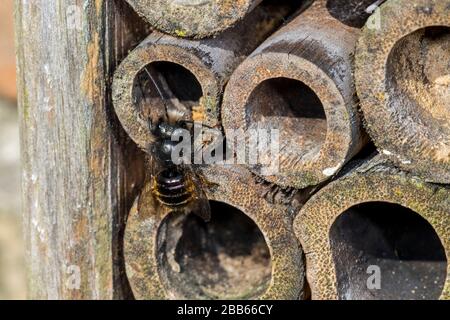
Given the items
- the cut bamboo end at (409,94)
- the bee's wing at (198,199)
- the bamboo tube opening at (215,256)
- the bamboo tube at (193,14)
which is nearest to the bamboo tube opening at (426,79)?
the cut bamboo end at (409,94)

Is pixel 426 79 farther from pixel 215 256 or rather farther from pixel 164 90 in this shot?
pixel 215 256

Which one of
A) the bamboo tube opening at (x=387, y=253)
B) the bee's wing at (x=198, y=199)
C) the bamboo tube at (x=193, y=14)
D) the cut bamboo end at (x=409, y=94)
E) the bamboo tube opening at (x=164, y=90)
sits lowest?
the bamboo tube opening at (x=387, y=253)

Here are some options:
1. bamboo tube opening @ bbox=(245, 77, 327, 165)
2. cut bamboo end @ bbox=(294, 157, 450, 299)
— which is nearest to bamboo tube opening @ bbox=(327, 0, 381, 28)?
bamboo tube opening @ bbox=(245, 77, 327, 165)

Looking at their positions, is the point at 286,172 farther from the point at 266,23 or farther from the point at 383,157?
the point at 266,23

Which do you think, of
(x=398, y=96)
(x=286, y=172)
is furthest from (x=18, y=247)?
(x=398, y=96)

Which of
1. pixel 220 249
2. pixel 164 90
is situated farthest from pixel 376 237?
pixel 164 90

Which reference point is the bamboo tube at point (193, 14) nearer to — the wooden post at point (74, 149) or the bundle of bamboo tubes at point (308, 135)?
the bundle of bamboo tubes at point (308, 135)
